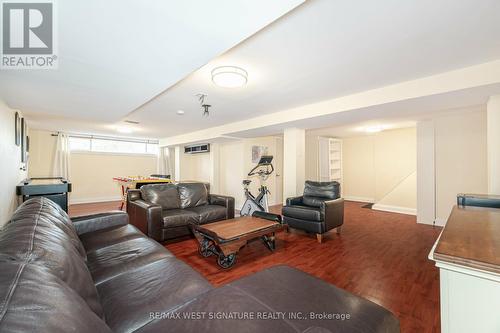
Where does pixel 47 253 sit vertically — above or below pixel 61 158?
below

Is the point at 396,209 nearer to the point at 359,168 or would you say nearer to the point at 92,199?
the point at 359,168

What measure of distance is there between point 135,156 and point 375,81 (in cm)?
757

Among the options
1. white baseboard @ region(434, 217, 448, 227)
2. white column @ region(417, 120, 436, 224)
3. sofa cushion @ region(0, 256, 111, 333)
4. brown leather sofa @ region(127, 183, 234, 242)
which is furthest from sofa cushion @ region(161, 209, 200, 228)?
white baseboard @ region(434, 217, 448, 227)

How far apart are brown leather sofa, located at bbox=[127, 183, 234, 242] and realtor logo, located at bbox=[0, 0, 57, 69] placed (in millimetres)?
1909

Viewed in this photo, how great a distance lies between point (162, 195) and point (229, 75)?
2311mm

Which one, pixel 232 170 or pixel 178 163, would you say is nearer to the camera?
pixel 232 170

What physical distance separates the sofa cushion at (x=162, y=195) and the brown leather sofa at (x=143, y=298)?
75.7 inches

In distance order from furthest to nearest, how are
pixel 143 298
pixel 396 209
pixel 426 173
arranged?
pixel 396 209 < pixel 426 173 < pixel 143 298

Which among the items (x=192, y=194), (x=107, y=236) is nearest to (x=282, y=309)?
(x=107, y=236)

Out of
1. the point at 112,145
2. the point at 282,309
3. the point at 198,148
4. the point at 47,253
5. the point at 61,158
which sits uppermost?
the point at 112,145

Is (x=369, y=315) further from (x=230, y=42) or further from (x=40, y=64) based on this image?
(x=40, y=64)

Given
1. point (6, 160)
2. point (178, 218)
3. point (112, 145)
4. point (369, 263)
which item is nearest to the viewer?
point (369, 263)

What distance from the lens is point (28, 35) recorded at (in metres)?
1.51

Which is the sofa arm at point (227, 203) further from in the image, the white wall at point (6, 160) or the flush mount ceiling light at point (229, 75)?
the white wall at point (6, 160)
